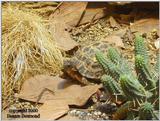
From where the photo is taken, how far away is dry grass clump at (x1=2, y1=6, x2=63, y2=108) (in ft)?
12.5

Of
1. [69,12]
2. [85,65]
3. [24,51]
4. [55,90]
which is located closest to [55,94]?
[55,90]

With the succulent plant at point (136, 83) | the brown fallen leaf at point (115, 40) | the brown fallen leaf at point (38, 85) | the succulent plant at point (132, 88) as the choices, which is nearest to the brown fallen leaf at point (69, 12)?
the brown fallen leaf at point (115, 40)

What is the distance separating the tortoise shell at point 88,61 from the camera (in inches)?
149

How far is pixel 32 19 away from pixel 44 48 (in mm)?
325

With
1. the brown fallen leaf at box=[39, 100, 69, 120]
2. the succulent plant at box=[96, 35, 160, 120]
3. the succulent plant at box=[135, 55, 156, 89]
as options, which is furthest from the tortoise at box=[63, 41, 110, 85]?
the succulent plant at box=[135, 55, 156, 89]

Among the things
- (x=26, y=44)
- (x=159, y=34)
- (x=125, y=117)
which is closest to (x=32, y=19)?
(x=26, y=44)

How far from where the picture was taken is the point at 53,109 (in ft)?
11.3

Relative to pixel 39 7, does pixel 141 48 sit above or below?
below

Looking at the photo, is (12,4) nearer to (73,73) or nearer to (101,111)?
(73,73)

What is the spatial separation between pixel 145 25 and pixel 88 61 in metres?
0.61

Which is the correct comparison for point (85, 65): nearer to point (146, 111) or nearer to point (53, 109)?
point (53, 109)

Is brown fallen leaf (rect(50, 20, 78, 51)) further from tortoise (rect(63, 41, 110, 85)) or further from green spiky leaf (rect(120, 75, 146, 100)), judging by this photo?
green spiky leaf (rect(120, 75, 146, 100))

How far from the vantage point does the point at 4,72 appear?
151 inches

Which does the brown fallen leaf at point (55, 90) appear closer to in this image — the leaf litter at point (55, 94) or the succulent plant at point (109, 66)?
the leaf litter at point (55, 94)
